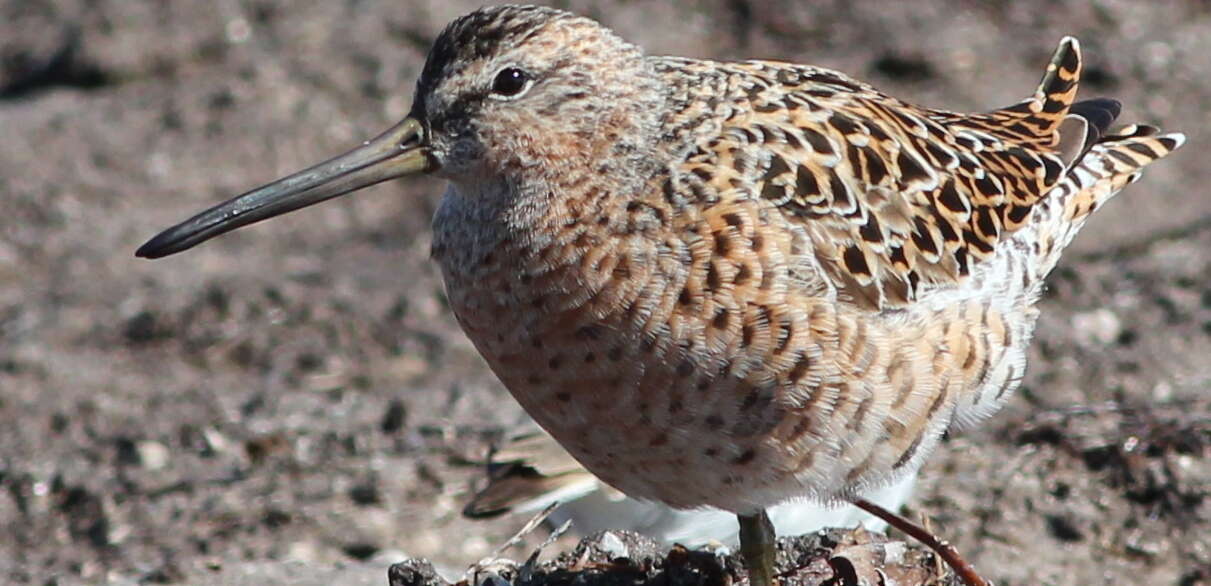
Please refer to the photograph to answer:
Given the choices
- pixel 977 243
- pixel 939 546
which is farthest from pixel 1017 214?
pixel 939 546

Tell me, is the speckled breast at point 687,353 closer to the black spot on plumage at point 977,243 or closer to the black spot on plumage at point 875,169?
the black spot on plumage at point 875,169

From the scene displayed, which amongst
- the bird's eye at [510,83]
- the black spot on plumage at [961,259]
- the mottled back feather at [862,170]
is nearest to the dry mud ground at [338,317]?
the black spot on plumage at [961,259]

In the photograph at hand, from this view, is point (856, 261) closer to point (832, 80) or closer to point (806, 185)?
point (806, 185)

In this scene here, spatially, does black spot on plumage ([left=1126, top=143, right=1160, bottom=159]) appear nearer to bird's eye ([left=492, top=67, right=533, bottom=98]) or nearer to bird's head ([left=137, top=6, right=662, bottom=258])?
bird's head ([left=137, top=6, right=662, bottom=258])

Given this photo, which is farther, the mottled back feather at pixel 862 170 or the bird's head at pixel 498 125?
the mottled back feather at pixel 862 170

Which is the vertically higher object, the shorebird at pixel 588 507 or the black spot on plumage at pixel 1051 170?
the black spot on plumage at pixel 1051 170

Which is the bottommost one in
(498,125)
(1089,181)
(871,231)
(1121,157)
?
(498,125)

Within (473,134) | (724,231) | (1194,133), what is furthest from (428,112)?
(1194,133)
